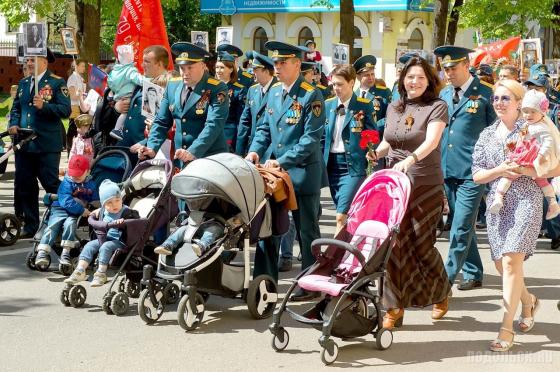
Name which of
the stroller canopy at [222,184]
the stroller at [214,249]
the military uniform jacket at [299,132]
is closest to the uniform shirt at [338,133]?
the military uniform jacket at [299,132]

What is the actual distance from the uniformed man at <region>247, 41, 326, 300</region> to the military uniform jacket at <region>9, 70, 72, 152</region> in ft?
10.8

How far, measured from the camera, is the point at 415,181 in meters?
7.41

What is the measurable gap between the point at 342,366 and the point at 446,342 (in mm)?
1017

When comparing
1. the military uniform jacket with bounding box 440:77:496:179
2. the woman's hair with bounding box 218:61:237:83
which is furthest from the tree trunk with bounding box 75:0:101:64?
the military uniform jacket with bounding box 440:77:496:179

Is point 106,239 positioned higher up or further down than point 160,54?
further down

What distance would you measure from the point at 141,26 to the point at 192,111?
18.6 ft

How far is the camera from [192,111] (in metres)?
8.70

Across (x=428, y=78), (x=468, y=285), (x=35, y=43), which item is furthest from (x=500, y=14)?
(x=428, y=78)

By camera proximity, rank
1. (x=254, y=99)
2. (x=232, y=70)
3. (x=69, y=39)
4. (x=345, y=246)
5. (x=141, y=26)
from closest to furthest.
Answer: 1. (x=345, y=246)
2. (x=254, y=99)
3. (x=232, y=70)
4. (x=141, y=26)
5. (x=69, y=39)

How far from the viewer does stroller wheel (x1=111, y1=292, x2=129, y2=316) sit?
25.0 ft

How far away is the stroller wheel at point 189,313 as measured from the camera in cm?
712

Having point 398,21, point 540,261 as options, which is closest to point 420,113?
point 540,261

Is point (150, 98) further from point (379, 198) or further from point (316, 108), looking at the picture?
point (379, 198)

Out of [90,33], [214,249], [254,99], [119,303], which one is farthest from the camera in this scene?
[90,33]
